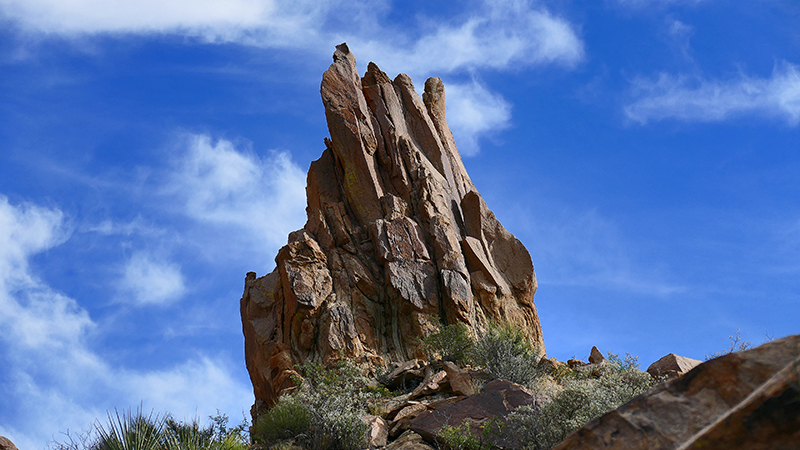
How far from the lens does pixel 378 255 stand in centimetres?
2203

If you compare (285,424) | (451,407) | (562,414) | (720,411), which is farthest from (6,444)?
(720,411)

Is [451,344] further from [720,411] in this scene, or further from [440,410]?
[720,411]

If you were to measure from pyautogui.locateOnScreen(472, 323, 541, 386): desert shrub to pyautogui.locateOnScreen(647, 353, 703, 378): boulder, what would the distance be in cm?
304

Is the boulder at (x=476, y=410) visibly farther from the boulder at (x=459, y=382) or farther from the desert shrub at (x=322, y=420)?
the boulder at (x=459, y=382)

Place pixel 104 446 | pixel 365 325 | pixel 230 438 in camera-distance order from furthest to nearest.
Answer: pixel 365 325 < pixel 230 438 < pixel 104 446

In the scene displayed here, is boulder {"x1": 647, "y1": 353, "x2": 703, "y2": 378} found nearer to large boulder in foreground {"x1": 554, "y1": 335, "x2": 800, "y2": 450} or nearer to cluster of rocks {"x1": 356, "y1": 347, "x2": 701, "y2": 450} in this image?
cluster of rocks {"x1": 356, "y1": 347, "x2": 701, "y2": 450}

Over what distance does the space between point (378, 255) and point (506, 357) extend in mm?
7020

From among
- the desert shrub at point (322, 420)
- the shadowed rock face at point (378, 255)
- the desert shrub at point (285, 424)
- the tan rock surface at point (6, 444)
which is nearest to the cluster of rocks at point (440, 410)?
the desert shrub at point (322, 420)

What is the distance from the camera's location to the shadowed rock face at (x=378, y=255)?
2091 centimetres

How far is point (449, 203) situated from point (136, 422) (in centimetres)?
1556

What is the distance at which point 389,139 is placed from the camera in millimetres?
25406

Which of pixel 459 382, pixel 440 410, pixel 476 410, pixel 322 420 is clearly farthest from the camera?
pixel 459 382

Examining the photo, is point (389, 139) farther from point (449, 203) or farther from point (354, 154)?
point (449, 203)

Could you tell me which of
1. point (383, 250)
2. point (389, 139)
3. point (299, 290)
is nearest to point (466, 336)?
point (383, 250)
